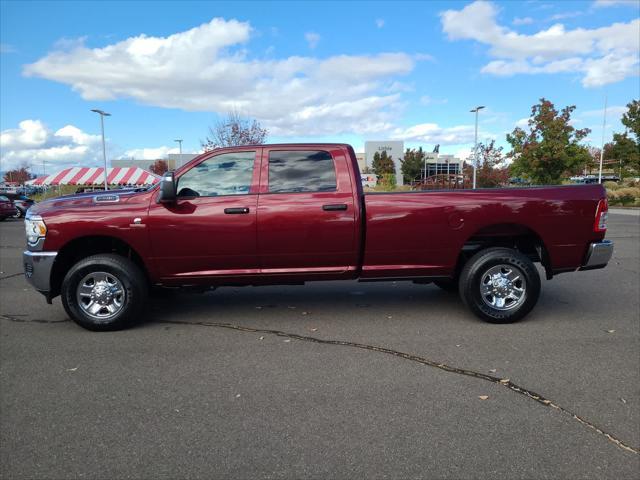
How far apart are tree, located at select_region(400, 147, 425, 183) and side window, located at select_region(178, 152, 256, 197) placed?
68419mm

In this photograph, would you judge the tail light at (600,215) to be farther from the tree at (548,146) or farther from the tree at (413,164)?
the tree at (413,164)

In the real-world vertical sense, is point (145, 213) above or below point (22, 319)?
above

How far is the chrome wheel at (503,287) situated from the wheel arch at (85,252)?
12.2ft

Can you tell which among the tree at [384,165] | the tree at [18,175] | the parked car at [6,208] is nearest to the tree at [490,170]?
the tree at [384,165]

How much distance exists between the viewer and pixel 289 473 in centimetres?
259

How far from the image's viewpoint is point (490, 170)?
43.4 metres

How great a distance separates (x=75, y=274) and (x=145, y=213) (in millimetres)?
955

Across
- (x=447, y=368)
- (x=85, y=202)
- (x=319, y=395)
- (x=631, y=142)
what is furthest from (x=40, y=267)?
(x=631, y=142)

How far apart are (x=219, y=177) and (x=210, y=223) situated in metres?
0.54

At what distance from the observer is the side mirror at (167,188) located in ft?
15.4

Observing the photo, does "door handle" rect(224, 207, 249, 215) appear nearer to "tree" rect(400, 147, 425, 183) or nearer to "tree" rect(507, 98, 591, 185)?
"tree" rect(507, 98, 591, 185)

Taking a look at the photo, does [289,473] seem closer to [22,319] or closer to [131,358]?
[131,358]

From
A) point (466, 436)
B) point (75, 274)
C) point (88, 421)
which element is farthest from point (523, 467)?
point (75, 274)

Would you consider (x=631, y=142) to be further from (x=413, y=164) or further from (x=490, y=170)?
(x=413, y=164)
